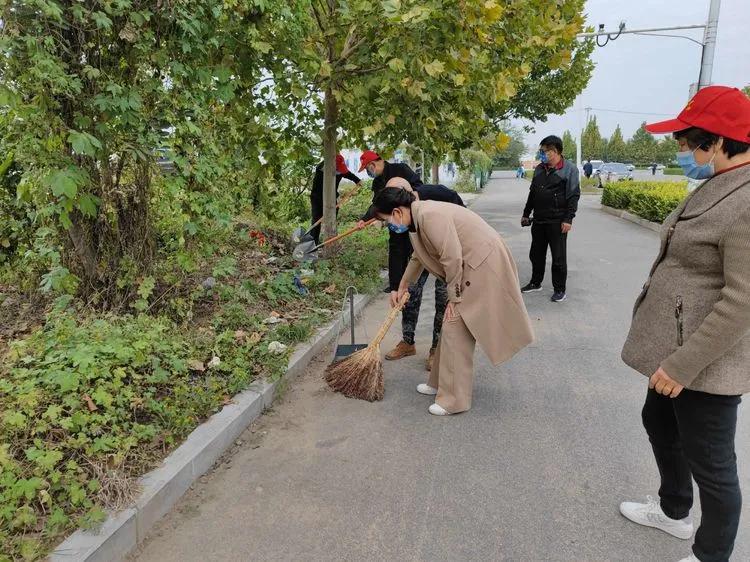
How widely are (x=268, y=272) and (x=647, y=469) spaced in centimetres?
449

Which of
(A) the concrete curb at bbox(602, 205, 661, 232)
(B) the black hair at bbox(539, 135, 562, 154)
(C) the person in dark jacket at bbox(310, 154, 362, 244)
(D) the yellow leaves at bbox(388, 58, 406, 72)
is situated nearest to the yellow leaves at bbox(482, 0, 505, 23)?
(D) the yellow leaves at bbox(388, 58, 406, 72)

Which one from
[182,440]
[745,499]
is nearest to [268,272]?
[182,440]

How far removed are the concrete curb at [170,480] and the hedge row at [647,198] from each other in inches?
387

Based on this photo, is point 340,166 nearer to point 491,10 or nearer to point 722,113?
point 491,10

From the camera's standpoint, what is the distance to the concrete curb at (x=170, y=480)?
6.98 ft

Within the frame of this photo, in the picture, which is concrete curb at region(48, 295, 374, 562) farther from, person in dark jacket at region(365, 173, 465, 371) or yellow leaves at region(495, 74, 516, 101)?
yellow leaves at region(495, 74, 516, 101)

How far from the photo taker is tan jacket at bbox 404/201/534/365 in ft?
11.0

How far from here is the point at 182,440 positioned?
9.61 feet

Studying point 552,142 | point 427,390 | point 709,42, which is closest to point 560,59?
point 552,142

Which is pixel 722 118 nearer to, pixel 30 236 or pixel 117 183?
pixel 117 183

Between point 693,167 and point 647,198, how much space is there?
1315 centimetres

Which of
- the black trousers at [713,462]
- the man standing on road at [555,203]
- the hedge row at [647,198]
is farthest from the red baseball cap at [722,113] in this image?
the hedge row at [647,198]

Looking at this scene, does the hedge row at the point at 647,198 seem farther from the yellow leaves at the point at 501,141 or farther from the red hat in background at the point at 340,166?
the red hat in background at the point at 340,166

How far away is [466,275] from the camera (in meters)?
3.39
